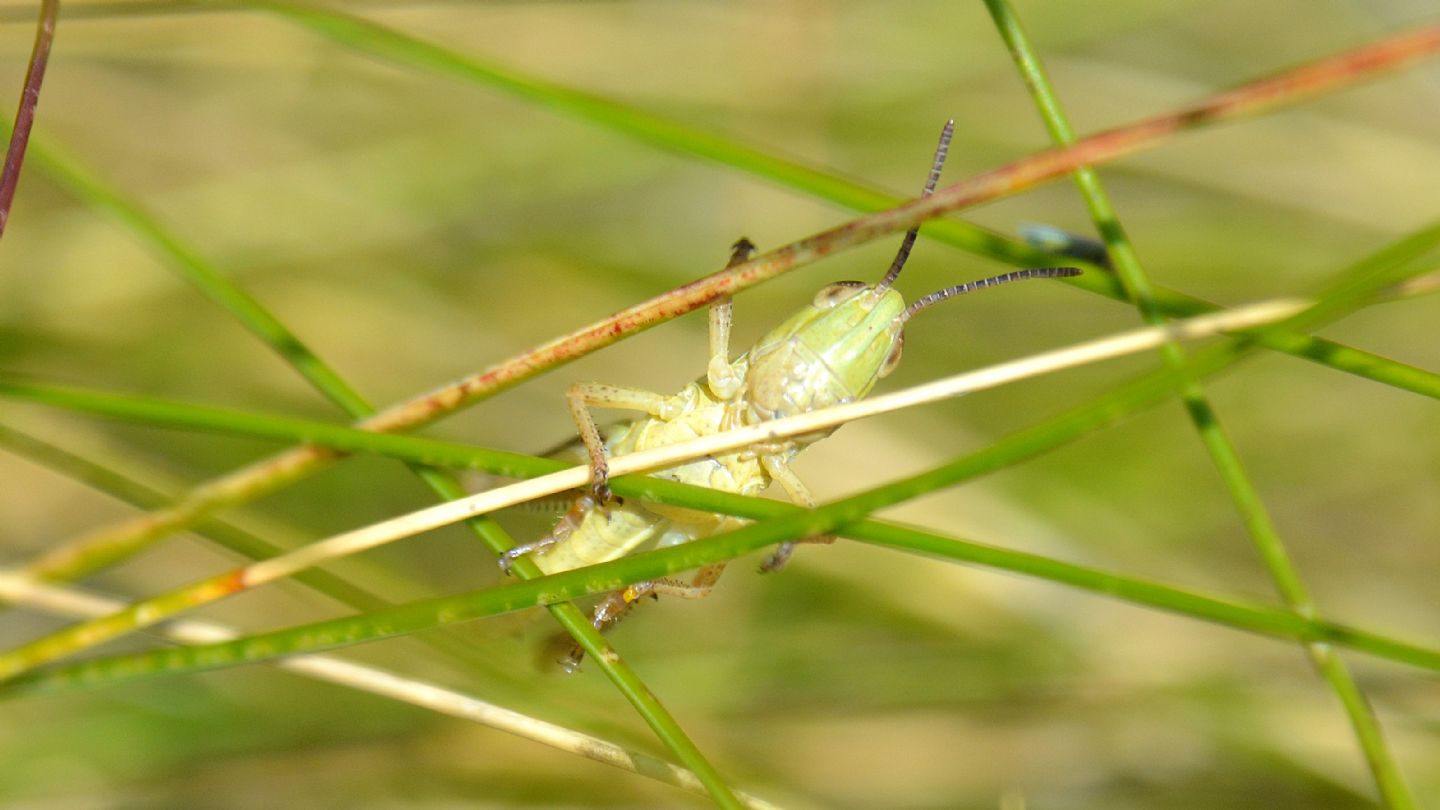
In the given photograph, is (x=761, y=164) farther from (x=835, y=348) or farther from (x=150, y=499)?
(x=150, y=499)

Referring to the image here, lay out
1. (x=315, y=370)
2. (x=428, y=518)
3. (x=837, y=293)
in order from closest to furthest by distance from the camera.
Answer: (x=428, y=518), (x=315, y=370), (x=837, y=293)

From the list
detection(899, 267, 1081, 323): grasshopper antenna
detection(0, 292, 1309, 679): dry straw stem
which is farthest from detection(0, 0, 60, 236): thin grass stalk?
detection(899, 267, 1081, 323): grasshopper antenna

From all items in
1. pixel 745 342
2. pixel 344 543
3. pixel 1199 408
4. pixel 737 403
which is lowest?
pixel 344 543

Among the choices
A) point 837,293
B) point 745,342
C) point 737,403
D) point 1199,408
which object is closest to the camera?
point 1199,408

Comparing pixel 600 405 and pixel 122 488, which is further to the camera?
pixel 600 405

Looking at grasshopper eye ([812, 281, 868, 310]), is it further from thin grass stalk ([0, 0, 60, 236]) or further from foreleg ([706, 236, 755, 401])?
thin grass stalk ([0, 0, 60, 236])

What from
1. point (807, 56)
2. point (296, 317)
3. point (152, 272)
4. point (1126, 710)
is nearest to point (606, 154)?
point (807, 56)

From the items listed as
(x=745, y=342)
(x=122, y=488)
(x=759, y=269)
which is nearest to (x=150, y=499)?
(x=122, y=488)

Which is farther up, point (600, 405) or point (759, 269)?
point (600, 405)

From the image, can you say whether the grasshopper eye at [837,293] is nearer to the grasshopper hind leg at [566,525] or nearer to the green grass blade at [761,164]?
the green grass blade at [761,164]
